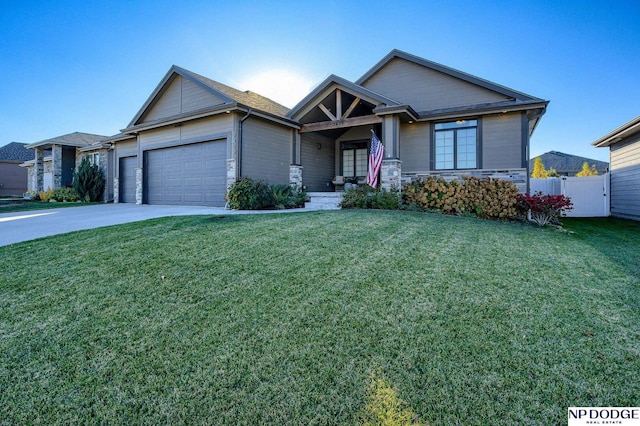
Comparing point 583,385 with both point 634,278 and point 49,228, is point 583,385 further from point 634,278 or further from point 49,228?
point 49,228

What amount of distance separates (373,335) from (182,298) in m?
1.86

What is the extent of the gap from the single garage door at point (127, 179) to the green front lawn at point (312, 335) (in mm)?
12227

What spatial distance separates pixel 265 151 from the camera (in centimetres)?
1167

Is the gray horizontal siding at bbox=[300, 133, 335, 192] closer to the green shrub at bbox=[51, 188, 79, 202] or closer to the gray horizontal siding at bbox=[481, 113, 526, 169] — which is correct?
the gray horizontal siding at bbox=[481, 113, 526, 169]

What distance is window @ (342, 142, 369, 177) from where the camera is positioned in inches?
569

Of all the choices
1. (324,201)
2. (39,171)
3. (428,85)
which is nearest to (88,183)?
(39,171)

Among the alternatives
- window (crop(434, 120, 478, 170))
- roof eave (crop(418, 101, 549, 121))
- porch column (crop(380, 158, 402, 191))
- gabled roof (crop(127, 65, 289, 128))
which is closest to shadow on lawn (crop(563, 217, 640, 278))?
roof eave (crop(418, 101, 549, 121))

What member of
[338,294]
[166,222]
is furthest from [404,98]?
[338,294]

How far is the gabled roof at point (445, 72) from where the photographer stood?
34.9 ft

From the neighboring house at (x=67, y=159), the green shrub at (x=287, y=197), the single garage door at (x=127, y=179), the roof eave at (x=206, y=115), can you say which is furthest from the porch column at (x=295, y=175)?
the neighboring house at (x=67, y=159)

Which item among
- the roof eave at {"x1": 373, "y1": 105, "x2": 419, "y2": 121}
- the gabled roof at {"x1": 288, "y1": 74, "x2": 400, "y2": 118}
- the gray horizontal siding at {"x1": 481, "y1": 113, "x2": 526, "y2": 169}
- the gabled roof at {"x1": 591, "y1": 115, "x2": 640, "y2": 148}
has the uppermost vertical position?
the gabled roof at {"x1": 288, "y1": 74, "x2": 400, "y2": 118}

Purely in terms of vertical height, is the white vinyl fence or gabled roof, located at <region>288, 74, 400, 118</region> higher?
gabled roof, located at <region>288, 74, 400, 118</region>

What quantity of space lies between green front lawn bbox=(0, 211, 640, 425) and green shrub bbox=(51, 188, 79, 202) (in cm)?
1627

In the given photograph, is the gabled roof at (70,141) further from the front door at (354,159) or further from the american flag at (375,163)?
the american flag at (375,163)
